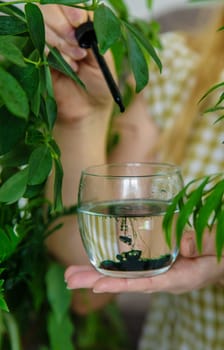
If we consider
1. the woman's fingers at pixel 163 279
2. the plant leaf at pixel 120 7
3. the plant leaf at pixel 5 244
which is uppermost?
the plant leaf at pixel 120 7

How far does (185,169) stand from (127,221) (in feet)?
2.43

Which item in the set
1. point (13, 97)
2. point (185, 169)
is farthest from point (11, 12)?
point (185, 169)

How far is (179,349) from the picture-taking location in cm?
123

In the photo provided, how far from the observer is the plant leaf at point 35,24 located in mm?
426

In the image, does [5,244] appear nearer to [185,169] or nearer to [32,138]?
[32,138]

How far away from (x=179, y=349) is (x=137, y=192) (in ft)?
2.52

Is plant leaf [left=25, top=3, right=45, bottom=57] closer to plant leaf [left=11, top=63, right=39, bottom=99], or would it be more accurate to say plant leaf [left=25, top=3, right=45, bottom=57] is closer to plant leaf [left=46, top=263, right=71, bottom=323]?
plant leaf [left=11, top=63, right=39, bottom=99]

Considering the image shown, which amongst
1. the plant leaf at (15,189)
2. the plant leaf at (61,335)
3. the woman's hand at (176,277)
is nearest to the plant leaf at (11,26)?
the plant leaf at (15,189)

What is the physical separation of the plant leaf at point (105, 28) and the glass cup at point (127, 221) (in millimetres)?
142

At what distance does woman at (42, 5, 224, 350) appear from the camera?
655mm

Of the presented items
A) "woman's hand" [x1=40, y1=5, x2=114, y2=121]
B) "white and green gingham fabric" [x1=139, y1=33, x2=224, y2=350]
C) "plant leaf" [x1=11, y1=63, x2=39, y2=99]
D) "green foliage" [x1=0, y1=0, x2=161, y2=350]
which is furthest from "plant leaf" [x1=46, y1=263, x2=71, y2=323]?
"white and green gingham fabric" [x1=139, y1=33, x2=224, y2=350]

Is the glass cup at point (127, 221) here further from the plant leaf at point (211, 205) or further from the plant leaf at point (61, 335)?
the plant leaf at point (61, 335)

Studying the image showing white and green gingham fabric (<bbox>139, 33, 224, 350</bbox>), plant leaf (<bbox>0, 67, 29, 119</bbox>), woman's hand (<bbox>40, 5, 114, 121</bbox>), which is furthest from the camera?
white and green gingham fabric (<bbox>139, 33, 224, 350</bbox>)

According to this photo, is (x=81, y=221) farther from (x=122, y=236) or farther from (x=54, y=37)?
(x=54, y=37)
